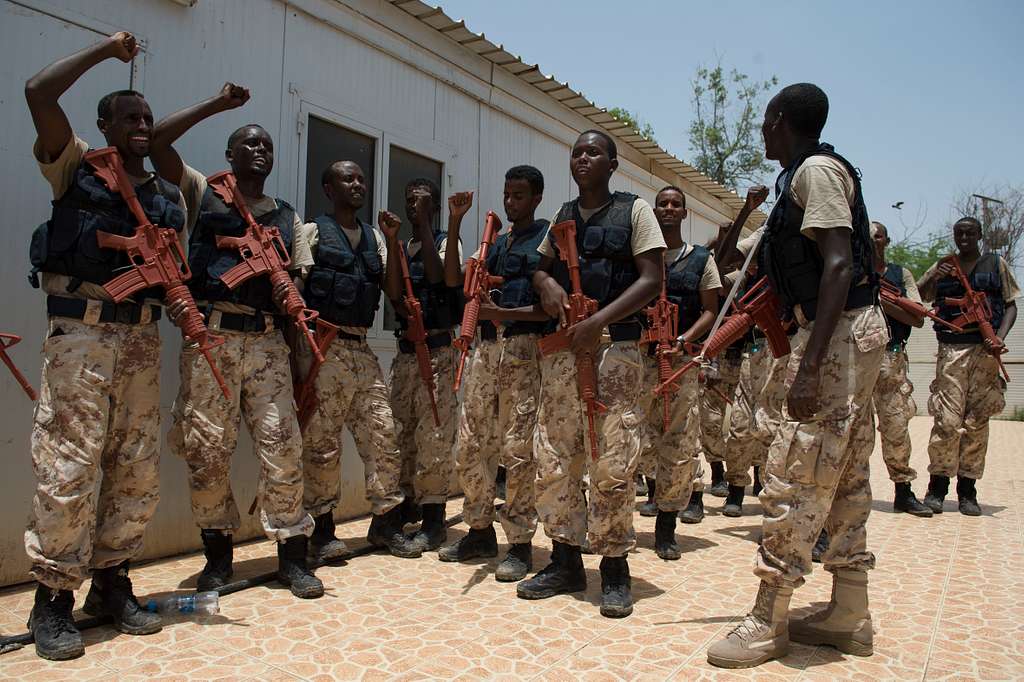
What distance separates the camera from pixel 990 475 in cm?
932

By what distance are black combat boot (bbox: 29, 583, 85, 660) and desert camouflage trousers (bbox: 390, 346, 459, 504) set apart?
7.09 ft

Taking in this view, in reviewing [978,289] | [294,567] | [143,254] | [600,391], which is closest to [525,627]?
[600,391]

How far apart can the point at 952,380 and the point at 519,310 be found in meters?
4.67

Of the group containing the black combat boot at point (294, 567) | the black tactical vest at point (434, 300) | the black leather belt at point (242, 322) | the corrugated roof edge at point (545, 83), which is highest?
the corrugated roof edge at point (545, 83)

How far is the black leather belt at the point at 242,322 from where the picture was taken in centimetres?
394

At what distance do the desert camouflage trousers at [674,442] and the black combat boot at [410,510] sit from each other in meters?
1.65

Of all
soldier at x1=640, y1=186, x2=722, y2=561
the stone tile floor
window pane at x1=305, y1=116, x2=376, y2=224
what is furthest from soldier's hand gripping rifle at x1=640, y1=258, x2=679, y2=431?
window pane at x1=305, y1=116, x2=376, y2=224

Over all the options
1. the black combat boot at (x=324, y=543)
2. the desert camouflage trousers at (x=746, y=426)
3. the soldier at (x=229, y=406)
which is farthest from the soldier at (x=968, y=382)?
the soldier at (x=229, y=406)

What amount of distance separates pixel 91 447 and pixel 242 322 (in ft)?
3.36

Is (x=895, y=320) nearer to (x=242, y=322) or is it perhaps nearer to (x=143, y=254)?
(x=242, y=322)

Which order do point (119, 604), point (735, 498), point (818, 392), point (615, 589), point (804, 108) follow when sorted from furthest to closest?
point (735, 498), point (615, 589), point (119, 604), point (804, 108), point (818, 392)

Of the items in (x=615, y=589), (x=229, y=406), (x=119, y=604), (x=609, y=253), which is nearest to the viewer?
(x=119, y=604)

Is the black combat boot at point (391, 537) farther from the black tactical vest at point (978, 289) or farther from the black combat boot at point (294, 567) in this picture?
the black tactical vest at point (978, 289)

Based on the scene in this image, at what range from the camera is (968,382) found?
6.63m
